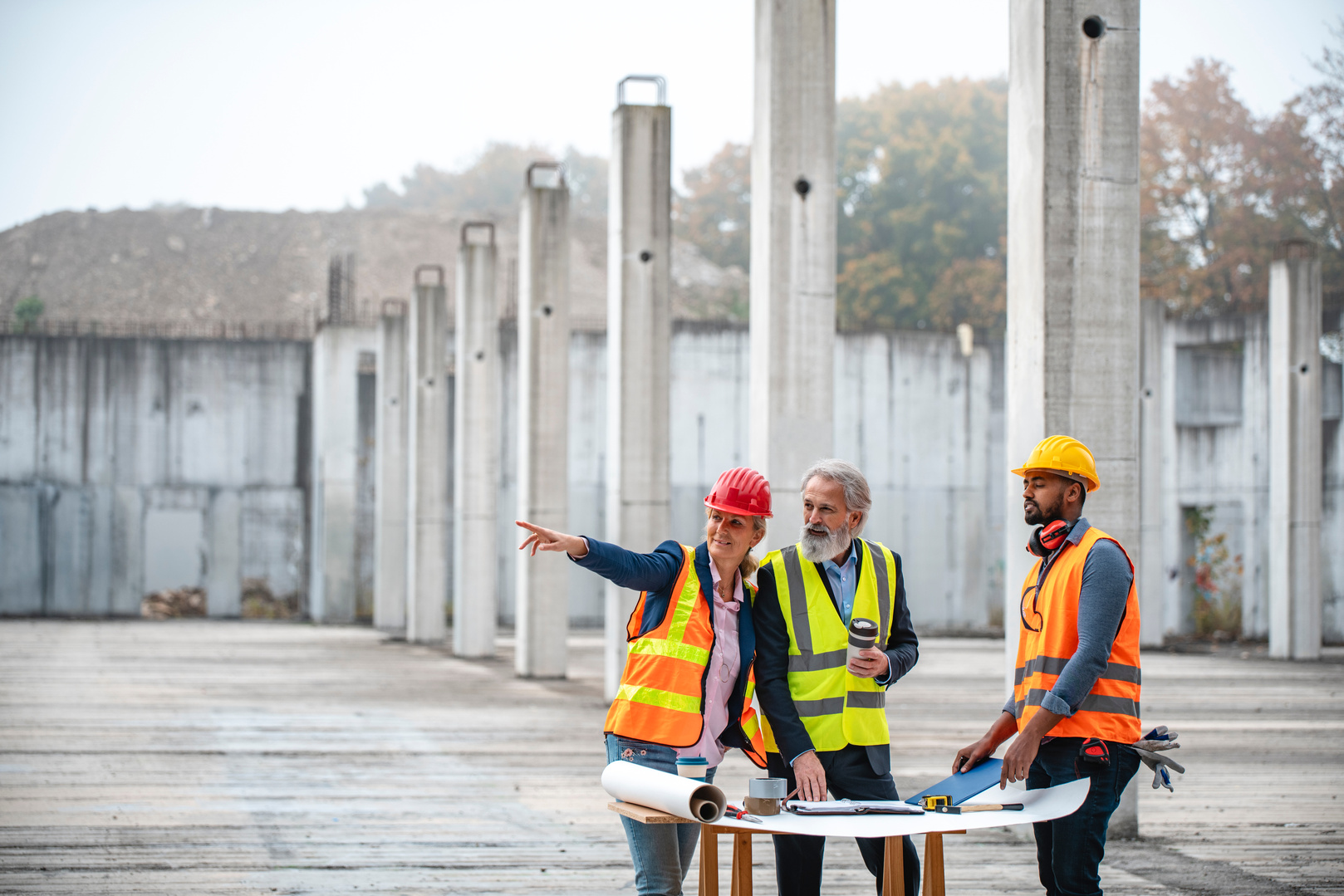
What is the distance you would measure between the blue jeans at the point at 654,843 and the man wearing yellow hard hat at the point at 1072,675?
43.5 inches

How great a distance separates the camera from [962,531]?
32062 millimetres

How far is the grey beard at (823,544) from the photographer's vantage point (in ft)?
15.2

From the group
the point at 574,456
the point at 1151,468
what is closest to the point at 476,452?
the point at 574,456

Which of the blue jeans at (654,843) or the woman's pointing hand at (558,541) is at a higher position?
the woman's pointing hand at (558,541)

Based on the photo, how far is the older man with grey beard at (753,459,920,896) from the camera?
4617 mm

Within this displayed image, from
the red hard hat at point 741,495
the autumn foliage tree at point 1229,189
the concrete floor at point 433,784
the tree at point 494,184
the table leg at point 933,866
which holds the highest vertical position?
the tree at point 494,184

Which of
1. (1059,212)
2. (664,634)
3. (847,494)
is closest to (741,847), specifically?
(664,634)

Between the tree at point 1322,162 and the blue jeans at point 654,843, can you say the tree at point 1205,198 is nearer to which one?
the tree at point 1322,162

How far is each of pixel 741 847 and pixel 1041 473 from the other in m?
1.71

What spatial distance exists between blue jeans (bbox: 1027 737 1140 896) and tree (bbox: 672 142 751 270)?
6701 cm

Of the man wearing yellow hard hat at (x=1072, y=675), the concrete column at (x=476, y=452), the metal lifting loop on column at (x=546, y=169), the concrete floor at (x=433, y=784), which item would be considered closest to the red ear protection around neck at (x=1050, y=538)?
the man wearing yellow hard hat at (x=1072, y=675)

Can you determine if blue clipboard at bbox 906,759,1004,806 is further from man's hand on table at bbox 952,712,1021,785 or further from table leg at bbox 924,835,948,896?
table leg at bbox 924,835,948,896

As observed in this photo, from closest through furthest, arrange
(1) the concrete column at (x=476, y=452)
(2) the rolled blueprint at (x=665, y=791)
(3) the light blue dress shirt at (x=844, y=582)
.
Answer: (2) the rolled blueprint at (x=665, y=791) → (3) the light blue dress shirt at (x=844, y=582) → (1) the concrete column at (x=476, y=452)

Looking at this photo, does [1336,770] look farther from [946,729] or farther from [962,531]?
[962,531]
